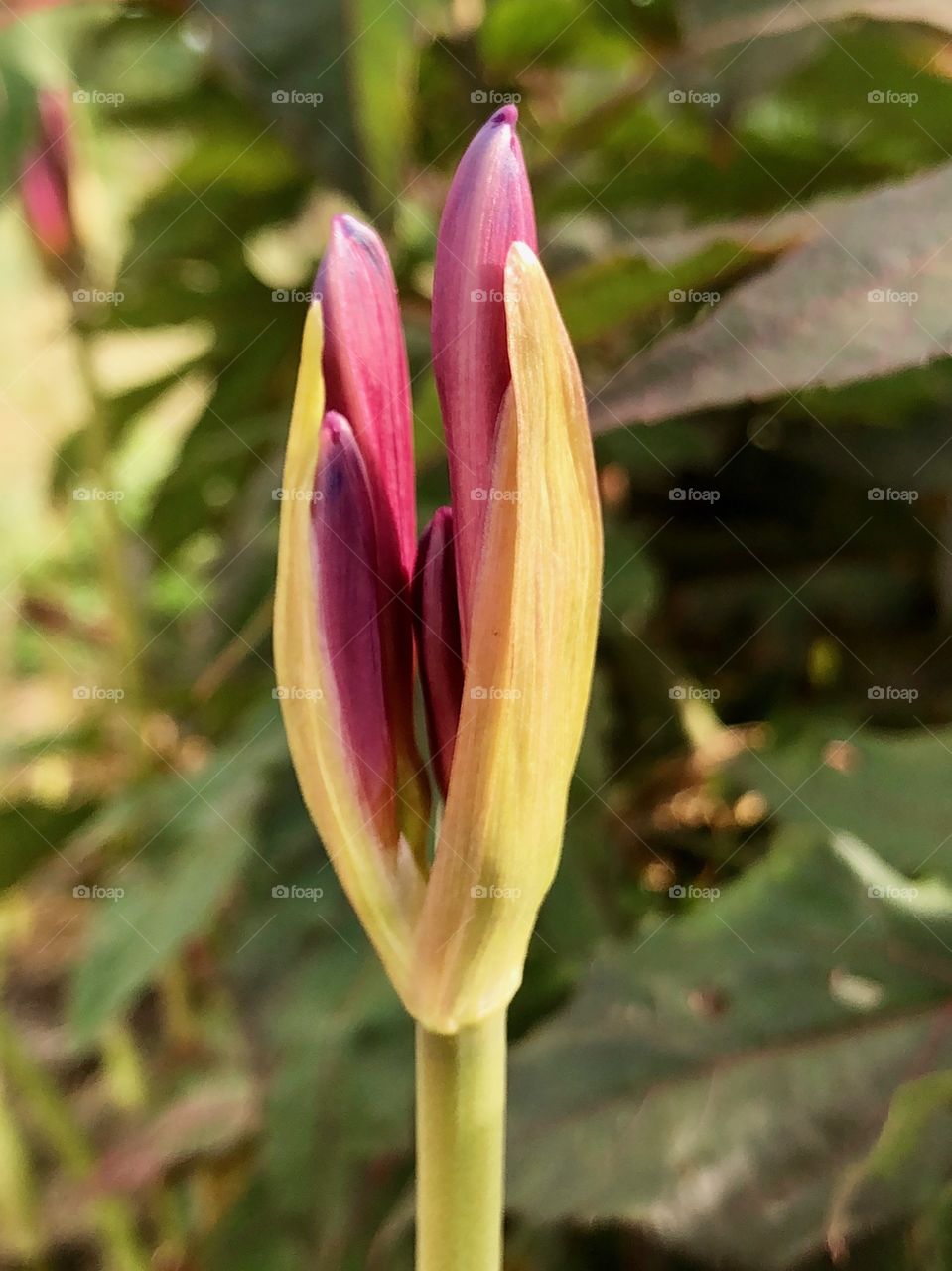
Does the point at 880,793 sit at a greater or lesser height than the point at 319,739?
lesser

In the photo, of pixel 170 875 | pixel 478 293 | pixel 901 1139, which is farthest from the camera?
pixel 170 875

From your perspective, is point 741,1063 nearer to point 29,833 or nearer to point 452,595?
point 452,595

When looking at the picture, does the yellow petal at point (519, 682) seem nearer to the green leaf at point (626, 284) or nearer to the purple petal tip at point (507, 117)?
the purple petal tip at point (507, 117)

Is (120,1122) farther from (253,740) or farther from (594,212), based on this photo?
(594,212)

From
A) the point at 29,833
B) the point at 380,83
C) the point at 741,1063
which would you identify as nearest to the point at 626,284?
the point at 380,83

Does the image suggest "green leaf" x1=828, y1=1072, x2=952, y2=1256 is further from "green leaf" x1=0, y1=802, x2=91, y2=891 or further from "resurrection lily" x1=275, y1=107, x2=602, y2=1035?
"green leaf" x1=0, y1=802, x2=91, y2=891

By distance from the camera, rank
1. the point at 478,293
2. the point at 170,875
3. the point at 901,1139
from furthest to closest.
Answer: the point at 170,875 → the point at 901,1139 → the point at 478,293

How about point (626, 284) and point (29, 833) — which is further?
point (29, 833)

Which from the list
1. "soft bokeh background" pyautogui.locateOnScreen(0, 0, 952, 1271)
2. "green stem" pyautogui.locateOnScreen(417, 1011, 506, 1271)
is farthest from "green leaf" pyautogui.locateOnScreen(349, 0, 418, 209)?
"green stem" pyautogui.locateOnScreen(417, 1011, 506, 1271)
